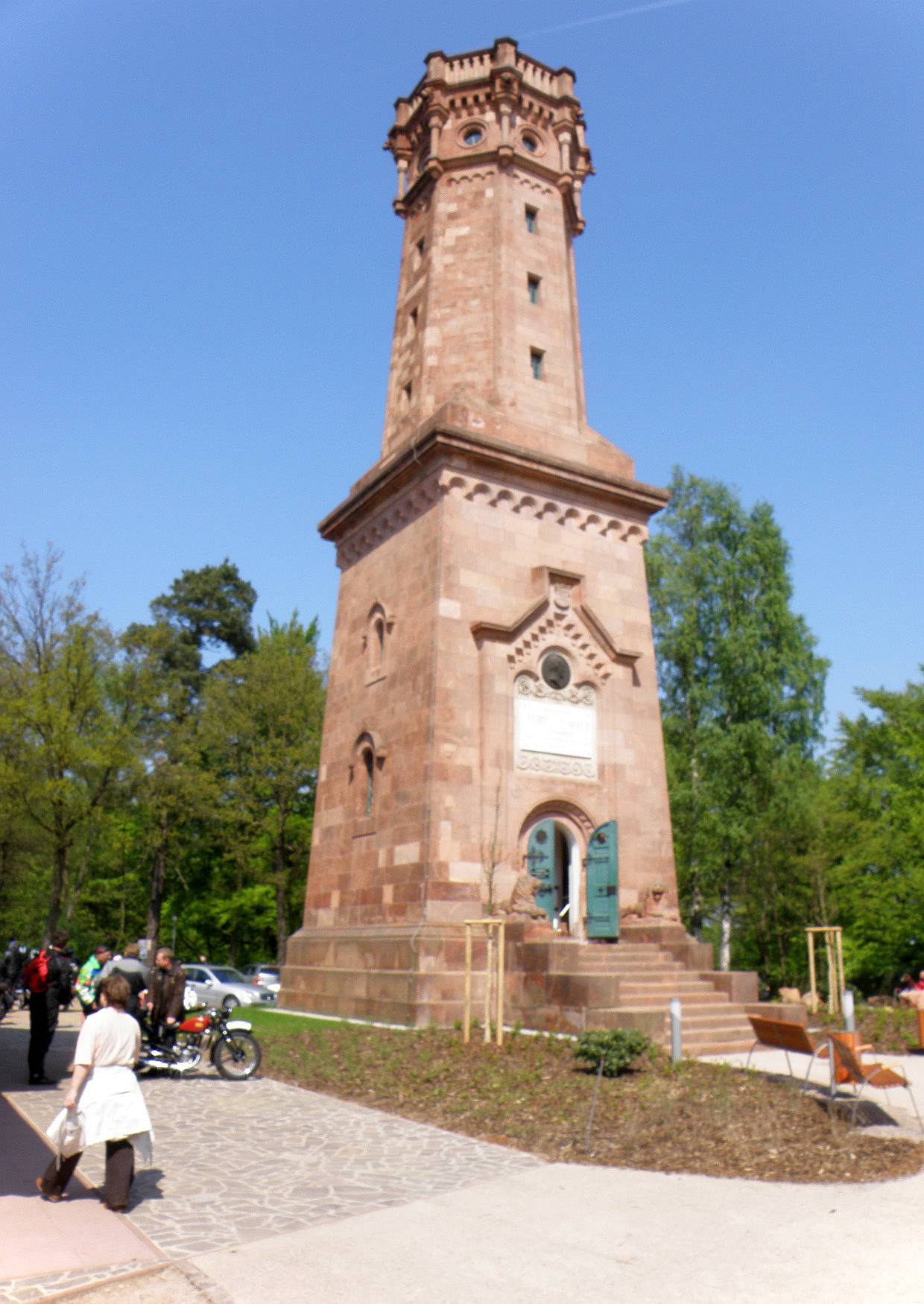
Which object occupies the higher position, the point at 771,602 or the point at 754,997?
the point at 771,602

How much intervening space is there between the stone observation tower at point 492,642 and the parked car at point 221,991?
939 cm

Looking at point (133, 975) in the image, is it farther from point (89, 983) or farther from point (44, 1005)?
point (89, 983)

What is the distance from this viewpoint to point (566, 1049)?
12750 mm

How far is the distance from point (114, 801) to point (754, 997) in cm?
2196

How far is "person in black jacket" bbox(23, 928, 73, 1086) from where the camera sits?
12.3 m

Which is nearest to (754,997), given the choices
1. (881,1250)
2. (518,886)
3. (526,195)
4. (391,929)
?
(518,886)

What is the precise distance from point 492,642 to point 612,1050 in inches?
350

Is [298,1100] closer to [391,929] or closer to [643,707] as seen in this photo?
[391,929]

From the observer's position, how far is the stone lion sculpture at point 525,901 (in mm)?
16953

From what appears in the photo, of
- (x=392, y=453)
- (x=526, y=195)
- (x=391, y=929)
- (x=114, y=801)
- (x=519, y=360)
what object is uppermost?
(x=526, y=195)

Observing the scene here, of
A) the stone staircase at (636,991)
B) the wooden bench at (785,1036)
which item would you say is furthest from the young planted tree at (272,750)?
the wooden bench at (785,1036)

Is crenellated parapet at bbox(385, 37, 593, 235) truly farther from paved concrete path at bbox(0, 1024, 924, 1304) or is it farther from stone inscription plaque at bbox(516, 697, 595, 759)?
paved concrete path at bbox(0, 1024, 924, 1304)

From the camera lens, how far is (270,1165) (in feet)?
26.6

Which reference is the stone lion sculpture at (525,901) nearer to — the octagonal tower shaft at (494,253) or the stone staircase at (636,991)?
the stone staircase at (636,991)
